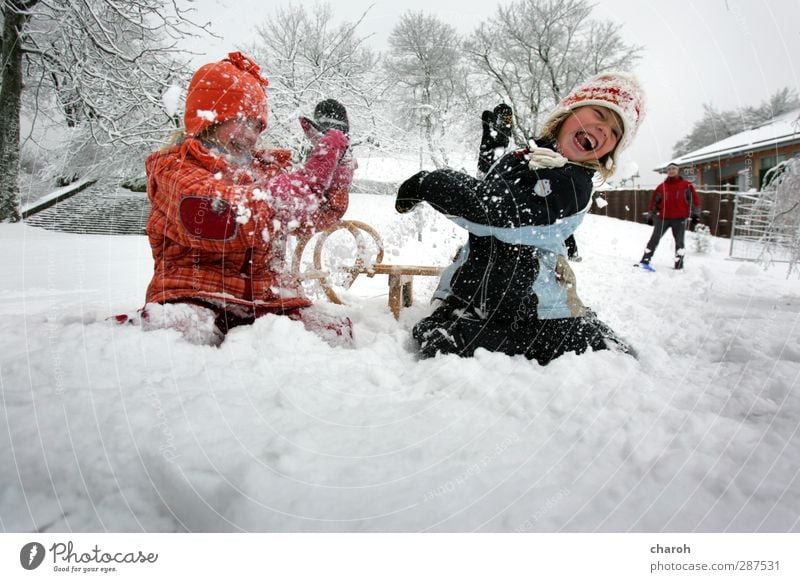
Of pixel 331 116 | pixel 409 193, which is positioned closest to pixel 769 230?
pixel 409 193

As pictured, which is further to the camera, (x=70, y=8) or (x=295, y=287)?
(x=70, y=8)

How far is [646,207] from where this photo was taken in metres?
1.34

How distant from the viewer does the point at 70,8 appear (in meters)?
0.91

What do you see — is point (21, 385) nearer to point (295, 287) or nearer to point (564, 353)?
point (295, 287)

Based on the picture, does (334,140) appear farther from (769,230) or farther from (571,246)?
(769,230)

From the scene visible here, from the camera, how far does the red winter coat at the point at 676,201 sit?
2115 millimetres

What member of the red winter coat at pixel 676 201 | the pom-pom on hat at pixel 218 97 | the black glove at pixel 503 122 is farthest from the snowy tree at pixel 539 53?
the red winter coat at pixel 676 201

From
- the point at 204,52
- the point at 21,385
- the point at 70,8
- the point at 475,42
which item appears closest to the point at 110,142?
the point at 70,8

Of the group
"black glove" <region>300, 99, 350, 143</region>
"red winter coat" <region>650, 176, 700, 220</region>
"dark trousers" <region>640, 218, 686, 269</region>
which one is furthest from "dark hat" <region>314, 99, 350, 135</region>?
"dark trousers" <region>640, 218, 686, 269</region>

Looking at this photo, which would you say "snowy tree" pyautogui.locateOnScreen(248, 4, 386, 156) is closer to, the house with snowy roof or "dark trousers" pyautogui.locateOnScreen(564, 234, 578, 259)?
"dark trousers" pyautogui.locateOnScreen(564, 234, 578, 259)

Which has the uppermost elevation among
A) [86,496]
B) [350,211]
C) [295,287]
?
[350,211]

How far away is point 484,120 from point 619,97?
9.0 inches

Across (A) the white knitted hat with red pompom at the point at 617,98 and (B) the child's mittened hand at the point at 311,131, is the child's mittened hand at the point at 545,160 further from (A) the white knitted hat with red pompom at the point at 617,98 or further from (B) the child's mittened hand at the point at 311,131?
(B) the child's mittened hand at the point at 311,131

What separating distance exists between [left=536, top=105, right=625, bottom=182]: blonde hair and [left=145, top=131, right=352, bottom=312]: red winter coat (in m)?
0.35
